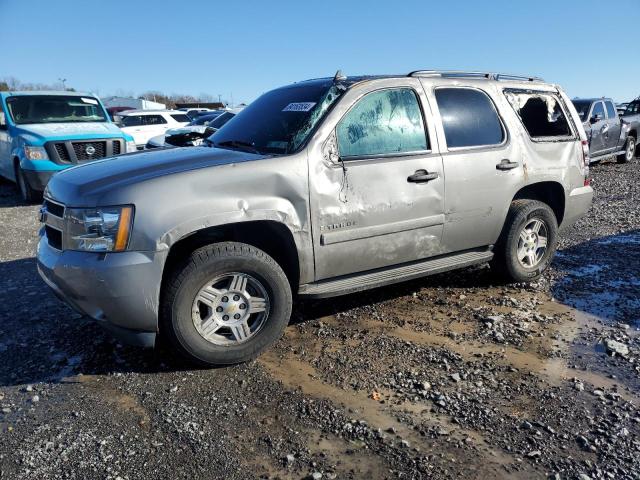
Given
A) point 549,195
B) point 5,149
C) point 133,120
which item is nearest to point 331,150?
point 549,195

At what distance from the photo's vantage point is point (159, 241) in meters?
3.05

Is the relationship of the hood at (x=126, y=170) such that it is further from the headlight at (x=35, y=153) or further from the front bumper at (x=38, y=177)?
the headlight at (x=35, y=153)

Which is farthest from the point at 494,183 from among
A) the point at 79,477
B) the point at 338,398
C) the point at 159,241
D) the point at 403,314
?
the point at 79,477

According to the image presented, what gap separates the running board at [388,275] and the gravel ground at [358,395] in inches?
15.4

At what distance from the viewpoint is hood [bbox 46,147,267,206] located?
3.15 metres

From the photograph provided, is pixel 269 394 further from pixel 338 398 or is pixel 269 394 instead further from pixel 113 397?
pixel 113 397

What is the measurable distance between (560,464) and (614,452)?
1.02ft

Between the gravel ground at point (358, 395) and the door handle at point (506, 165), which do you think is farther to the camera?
the door handle at point (506, 165)

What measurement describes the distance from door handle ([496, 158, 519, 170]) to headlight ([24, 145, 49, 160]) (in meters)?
7.66

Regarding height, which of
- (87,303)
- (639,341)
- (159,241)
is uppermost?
(159,241)

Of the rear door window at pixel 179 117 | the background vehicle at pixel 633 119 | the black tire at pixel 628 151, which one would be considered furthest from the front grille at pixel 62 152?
the black tire at pixel 628 151

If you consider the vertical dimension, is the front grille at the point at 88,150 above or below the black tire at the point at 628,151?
above

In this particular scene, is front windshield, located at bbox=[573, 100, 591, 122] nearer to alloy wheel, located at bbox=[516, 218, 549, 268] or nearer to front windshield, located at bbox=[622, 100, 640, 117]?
front windshield, located at bbox=[622, 100, 640, 117]

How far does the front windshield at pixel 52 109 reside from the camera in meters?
9.72
